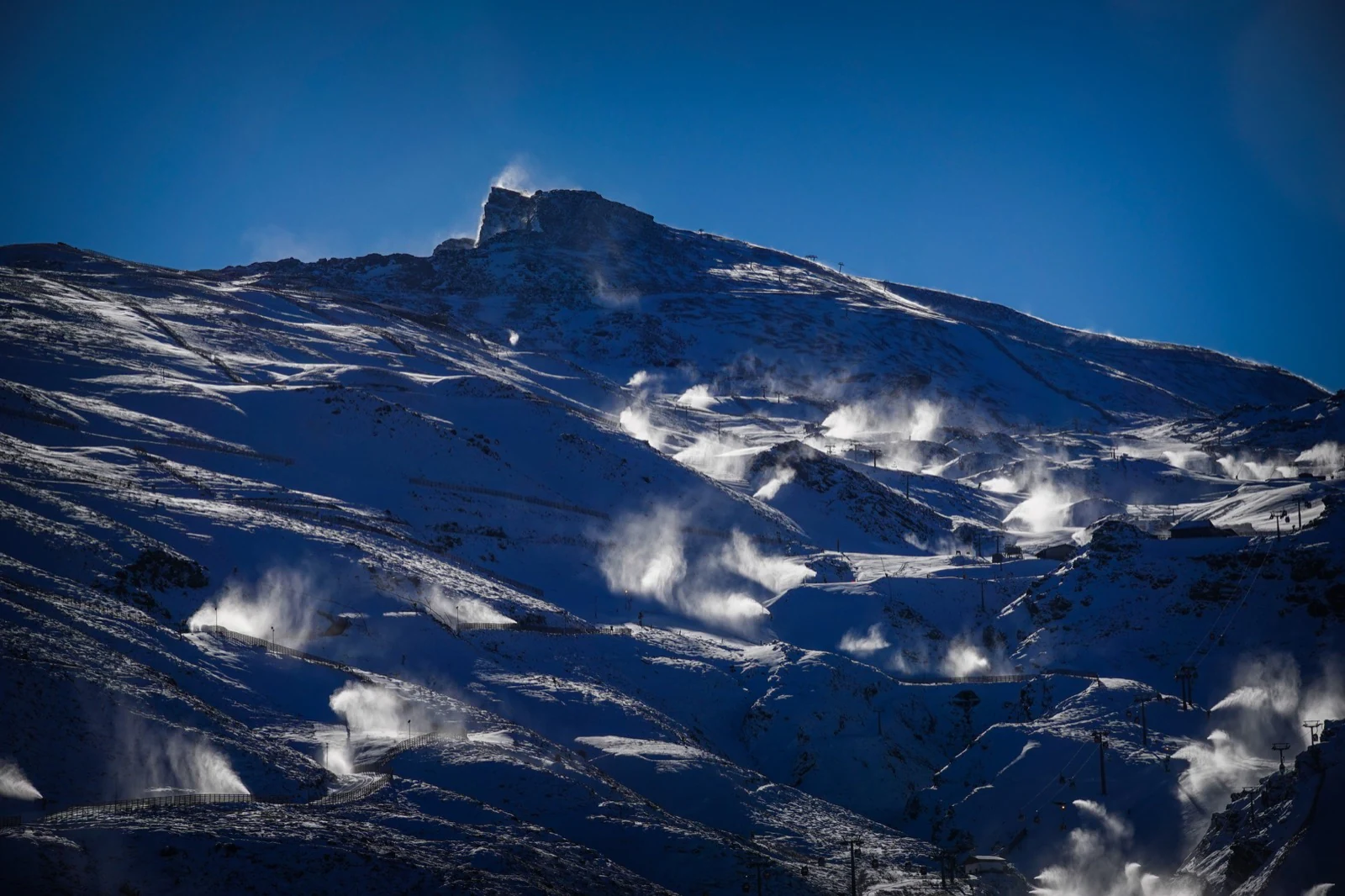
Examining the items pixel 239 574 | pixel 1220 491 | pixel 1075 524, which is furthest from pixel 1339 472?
pixel 239 574

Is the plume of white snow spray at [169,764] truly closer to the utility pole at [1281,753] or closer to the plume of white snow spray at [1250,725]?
the utility pole at [1281,753]

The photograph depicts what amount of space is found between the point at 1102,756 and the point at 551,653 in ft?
90.2

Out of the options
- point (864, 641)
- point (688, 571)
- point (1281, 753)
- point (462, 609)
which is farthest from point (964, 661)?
point (462, 609)

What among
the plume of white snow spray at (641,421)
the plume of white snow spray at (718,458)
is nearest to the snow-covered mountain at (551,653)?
the plume of white snow spray at (718,458)

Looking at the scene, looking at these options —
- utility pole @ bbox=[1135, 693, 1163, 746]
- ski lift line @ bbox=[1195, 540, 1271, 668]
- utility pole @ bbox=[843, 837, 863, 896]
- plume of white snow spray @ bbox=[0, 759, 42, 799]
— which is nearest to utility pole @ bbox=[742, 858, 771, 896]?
utility pole @ bbox=[843, 837, 863, 896]

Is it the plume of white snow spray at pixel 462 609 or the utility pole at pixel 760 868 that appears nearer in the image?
the utility pole at pixel 760 868

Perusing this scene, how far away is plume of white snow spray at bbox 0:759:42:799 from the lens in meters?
31.2

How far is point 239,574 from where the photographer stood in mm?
54625

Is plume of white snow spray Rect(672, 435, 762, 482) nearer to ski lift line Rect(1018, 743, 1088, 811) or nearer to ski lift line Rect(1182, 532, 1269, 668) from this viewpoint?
ski lift line Rect(1182, 532, 1269, 668)

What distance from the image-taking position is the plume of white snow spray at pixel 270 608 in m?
51.0

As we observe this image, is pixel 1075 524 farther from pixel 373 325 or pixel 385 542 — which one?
pixel 373 325

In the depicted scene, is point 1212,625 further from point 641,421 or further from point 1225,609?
point 641,421

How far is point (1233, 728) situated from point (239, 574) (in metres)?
48.5

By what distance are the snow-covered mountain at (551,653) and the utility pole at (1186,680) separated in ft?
2.78
